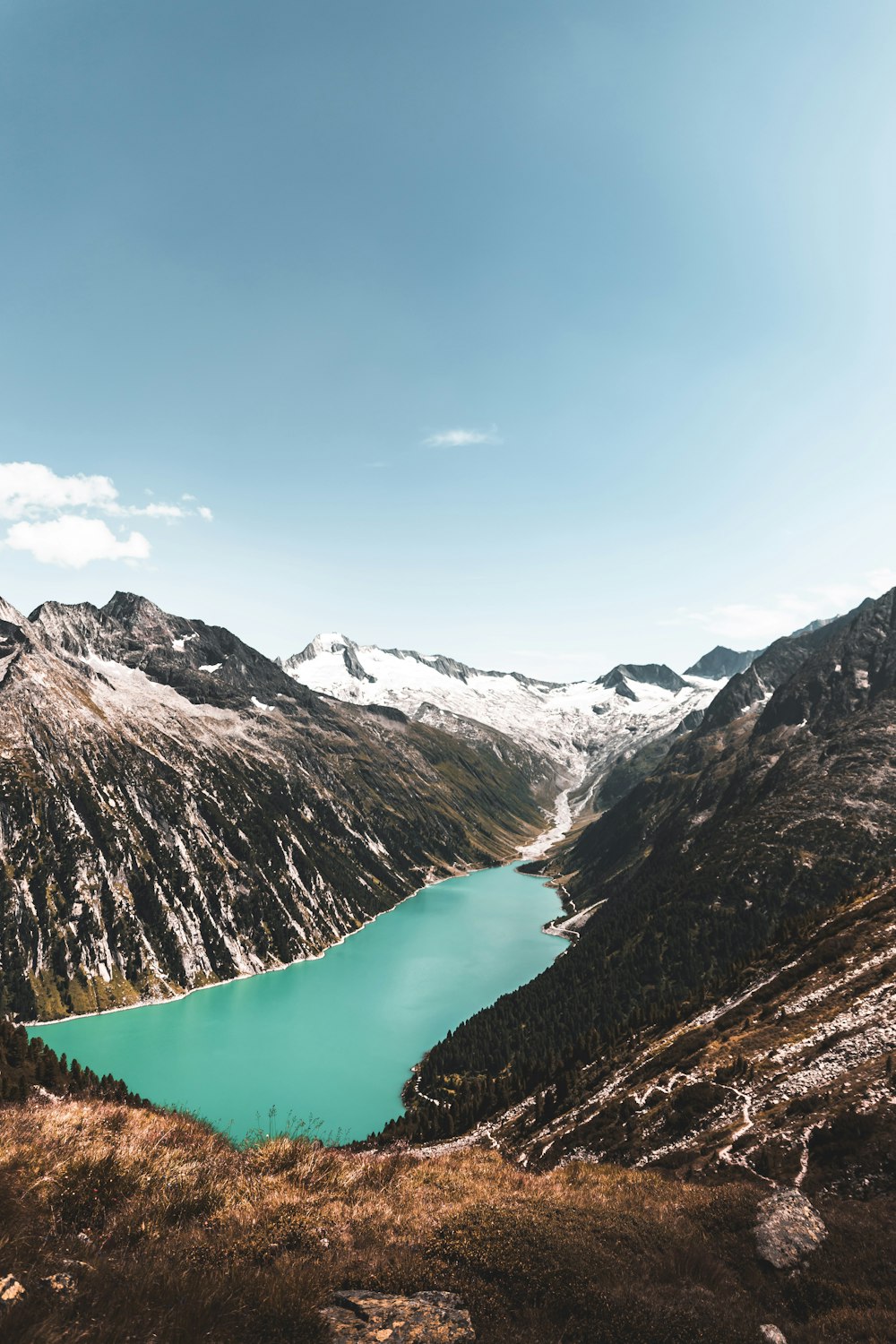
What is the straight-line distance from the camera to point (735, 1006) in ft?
188

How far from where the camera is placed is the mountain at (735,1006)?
1385 inches

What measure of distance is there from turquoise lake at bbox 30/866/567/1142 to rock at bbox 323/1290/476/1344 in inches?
3175

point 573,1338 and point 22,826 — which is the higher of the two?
point 22,826

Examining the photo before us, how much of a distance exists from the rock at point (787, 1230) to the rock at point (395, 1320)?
450 inches

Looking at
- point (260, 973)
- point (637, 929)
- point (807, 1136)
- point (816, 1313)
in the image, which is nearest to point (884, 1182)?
point (807, 1136)

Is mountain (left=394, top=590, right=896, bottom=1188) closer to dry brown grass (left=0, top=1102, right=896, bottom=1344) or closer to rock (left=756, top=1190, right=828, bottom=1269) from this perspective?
rock (left=756, top=1190, right=828, bottom=1269)

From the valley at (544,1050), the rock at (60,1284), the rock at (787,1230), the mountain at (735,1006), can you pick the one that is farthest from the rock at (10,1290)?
the mountain at (735,1006)

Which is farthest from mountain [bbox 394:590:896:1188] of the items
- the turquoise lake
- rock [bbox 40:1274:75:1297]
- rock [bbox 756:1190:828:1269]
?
rock [bbox 40:1274:75:1297]

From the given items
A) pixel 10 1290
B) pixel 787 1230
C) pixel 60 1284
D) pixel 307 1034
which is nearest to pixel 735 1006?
pixel 787 1230

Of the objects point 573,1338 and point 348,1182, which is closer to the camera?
point 573,1338

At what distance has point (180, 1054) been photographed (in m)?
122

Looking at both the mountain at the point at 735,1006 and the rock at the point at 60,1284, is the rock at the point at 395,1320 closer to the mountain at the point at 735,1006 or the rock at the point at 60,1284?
the rock at the point at 60,1284

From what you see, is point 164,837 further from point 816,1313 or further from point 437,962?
point 816,1313

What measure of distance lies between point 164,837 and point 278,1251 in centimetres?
21486
